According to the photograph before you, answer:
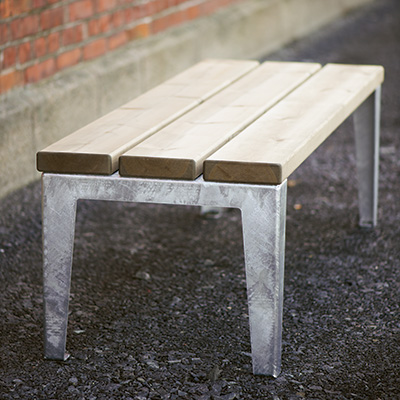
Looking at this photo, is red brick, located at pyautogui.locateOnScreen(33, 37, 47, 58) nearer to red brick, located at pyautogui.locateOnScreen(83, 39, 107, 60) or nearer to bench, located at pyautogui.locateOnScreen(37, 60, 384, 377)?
red brick, located at pyautogui.locateOnScreen(83, 39, 107, 60)

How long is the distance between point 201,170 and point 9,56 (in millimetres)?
1565

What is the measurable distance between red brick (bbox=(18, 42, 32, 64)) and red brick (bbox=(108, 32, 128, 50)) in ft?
2.26

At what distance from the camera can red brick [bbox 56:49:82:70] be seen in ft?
11.7

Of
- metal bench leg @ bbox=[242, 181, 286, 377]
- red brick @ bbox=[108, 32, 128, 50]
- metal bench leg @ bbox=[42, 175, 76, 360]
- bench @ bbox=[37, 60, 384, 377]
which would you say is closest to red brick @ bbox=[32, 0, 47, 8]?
red brick @ bbox=[108, 32, 128, 50]

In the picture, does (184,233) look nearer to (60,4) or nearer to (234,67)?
(234,67)

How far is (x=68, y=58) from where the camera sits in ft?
11.9

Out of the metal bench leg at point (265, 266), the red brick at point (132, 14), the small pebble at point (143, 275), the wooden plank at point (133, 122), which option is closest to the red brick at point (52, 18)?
the red brick at point (132, 14)

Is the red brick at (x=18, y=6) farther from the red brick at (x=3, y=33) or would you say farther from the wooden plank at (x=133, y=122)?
the wooden plank at (x=133, y=122)

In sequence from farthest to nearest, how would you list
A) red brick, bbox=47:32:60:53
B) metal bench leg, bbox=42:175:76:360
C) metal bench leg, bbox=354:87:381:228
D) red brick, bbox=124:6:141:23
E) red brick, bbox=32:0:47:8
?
1. red brick, bbox=124:6:141:23
2. red brick, bbox=47:32:60:53
3. red brick, bbox=32:0:47:8
4. metal bench leg, bbox=354:87:381:228
5. metal bench leg, bbox=42:175:76:360

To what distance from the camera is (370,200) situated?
305 centimetres

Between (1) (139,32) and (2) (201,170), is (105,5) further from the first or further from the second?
(2) (201,170)

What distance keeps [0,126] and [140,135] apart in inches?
46.3

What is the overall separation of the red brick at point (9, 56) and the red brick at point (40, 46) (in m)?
0.15

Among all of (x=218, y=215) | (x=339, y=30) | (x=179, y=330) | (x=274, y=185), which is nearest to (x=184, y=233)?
(x=218, y=215)
